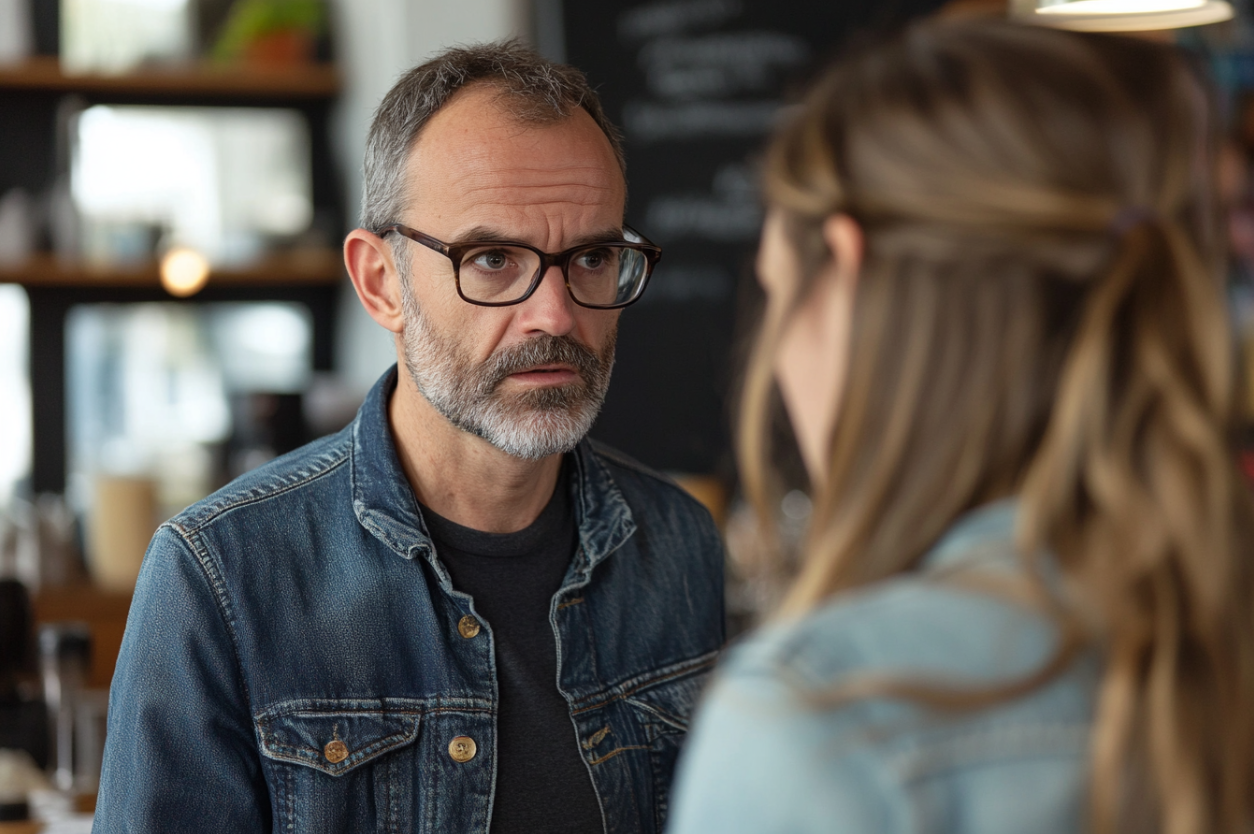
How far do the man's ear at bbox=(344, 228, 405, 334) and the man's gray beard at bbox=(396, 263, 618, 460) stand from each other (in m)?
0.09

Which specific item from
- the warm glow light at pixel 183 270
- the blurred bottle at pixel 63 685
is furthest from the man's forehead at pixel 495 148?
the warm glow light at pixel 183 270

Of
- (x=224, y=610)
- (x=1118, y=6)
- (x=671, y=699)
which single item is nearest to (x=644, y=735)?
(x=671, y=699)

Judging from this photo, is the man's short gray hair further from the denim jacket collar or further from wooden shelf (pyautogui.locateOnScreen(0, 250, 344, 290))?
wooden shelf (pyautogui.locateOnScreen(0, 250, 344, 290))

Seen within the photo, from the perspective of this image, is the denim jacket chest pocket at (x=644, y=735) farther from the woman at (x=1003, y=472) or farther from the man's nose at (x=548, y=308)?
the woman at (x=1003, y=472)

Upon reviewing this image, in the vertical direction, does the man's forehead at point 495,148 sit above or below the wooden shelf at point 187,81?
below

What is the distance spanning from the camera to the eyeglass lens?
1330 mm

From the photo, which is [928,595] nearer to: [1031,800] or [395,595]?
[1031,800]

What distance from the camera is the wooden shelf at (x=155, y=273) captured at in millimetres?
3627

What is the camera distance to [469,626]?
4.24 feet

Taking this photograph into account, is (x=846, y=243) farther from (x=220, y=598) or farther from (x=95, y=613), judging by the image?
(x=95, y=613)

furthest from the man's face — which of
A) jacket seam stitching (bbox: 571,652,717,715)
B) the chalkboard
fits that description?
the chalkboard

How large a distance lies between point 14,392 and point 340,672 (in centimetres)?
297

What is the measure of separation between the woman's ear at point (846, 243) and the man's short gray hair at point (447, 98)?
745mm

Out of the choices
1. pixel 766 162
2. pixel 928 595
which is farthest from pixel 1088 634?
pixel 766 162
